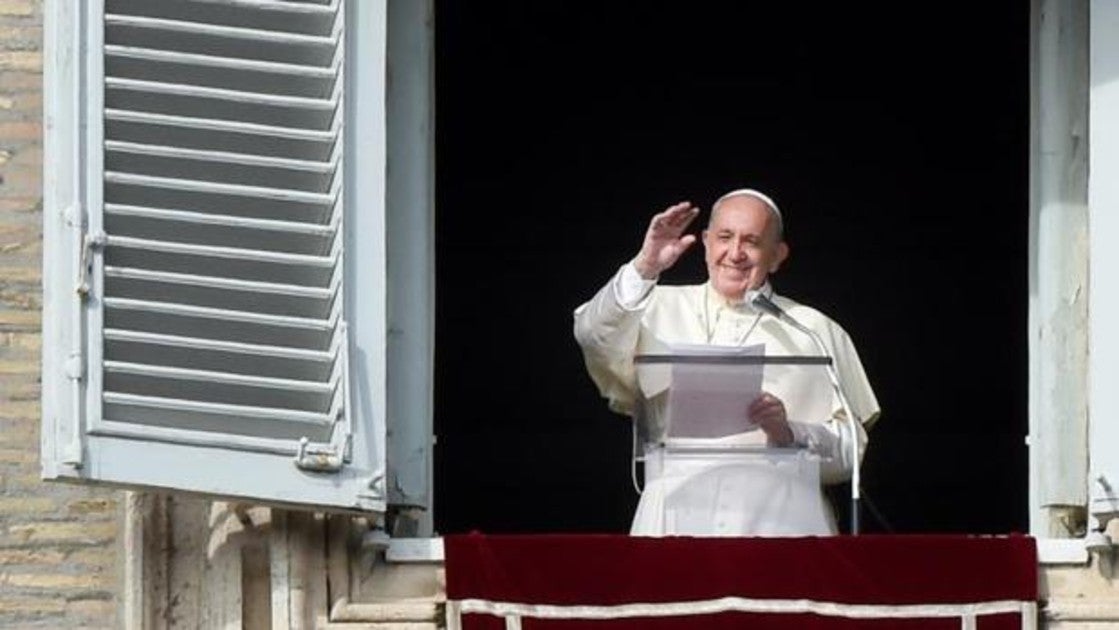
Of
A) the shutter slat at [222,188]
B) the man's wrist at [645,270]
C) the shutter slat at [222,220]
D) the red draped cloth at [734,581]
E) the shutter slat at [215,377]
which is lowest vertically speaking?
the red draped cloth at [734,581]

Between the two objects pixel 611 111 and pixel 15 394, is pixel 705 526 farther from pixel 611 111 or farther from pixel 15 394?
pixel 611 111

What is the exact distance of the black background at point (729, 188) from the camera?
13750 millimetres

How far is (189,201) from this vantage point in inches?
395

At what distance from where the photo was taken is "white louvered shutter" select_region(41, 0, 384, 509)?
9836 millimetres

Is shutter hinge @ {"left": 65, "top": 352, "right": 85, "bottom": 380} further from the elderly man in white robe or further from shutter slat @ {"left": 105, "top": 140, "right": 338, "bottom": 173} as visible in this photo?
the elderly man in white robe

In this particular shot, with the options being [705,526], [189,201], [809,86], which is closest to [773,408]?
[705,526]

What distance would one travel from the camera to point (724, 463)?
10352 mm

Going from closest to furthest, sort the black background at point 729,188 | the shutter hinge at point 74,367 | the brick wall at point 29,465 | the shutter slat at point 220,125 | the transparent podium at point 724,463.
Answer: the shutter hinge at point 74,367 < the shutter slat at point 220,125 < the brick wall at point 29,465 < the transparent podium at point 724,463 < the black background at point 729,188

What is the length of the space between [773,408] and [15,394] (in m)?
1.44

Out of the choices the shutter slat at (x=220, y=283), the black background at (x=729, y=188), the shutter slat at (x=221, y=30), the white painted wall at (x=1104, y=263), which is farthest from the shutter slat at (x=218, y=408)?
the black background at (x=729, y=188)

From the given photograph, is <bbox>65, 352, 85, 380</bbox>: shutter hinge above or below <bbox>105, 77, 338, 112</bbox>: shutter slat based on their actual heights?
below

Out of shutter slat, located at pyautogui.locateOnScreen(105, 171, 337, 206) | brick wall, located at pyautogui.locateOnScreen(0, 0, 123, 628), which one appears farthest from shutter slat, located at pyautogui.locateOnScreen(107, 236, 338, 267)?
brick wall, located at pyautogui.locateOnScreen(0, 0, 123, 628)

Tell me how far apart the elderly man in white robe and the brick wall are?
3.40ft

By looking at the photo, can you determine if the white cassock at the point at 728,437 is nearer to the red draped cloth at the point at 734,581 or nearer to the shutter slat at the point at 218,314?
the red draped cloth at the point at 734,581
